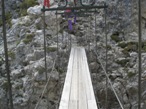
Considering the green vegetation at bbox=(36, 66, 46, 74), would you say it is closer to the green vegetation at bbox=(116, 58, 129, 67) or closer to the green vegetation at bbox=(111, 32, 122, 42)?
the green vegetation at bbox=(116, 58, 129, 67)

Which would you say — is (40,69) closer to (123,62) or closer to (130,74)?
(130,74)

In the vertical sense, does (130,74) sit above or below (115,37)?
below

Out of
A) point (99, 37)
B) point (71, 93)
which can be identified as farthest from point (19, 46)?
point (71, 93)

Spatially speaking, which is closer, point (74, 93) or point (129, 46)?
→ point (74, 93)

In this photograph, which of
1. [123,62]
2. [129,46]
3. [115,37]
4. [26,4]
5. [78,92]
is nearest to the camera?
[78,92]

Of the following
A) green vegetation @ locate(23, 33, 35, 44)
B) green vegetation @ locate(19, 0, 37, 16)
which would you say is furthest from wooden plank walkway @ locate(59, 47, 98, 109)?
green vegetation @ locate(19, 0, 37, 16)

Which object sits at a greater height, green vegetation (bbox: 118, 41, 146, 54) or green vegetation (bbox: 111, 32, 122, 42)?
green vegetation (bbox: 111, 32, 122, 42)

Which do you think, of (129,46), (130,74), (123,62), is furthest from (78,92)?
(129,46)

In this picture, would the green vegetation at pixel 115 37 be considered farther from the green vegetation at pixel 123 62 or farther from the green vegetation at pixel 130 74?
the green vegetation at pixel 130 74

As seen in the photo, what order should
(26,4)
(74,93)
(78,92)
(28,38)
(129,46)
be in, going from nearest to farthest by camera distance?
(74,93), (78,92), (129,46), (28,38), (26,4)

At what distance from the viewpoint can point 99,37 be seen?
20094mm

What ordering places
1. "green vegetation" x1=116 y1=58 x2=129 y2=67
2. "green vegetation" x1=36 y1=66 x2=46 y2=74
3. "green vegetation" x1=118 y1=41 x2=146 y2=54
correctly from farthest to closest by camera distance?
"green vegetation" x1=118 y1=41 x2=146 y2=54 < "green vegetation" x1=116 y1=58 x2=129 y2=67 < "green vegetation" x1=36 y1=66 x2=46 y2=74

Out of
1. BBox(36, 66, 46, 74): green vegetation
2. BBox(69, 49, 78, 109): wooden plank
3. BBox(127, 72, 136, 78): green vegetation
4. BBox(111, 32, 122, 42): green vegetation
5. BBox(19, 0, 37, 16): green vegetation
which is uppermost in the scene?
BBox(19, 0, 37, 16): green vegetation

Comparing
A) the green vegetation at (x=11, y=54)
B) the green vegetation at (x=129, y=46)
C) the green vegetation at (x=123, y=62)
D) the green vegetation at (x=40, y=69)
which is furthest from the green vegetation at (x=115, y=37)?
the green vegetation at (x=40, y=69)
